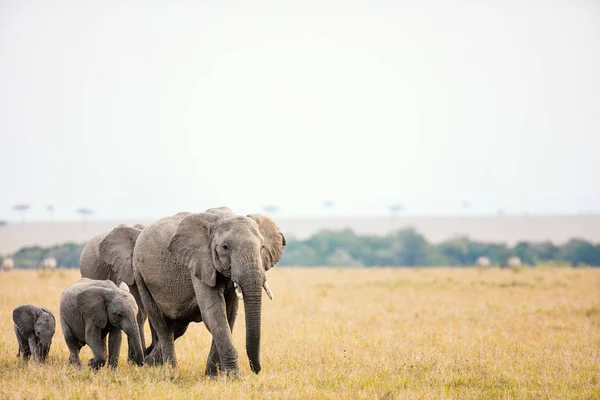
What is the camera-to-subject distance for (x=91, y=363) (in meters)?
11.4

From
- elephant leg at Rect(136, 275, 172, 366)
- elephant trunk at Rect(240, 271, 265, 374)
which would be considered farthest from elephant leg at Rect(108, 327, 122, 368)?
elephant trunk at Rect(240, 271, 265, 374)

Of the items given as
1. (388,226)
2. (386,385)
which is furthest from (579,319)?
(388,226)

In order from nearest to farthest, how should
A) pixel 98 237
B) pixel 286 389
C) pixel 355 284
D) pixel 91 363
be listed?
pixel 286 389
pixel 91 363
pixel 98 237
pixel 355 284

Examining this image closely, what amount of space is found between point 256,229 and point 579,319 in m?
11.7

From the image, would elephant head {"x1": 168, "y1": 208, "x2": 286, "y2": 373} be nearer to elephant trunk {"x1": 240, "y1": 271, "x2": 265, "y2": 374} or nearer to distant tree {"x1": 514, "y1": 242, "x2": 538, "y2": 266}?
elephant trunk {"x1": 240, "y1": 271, "x2": 265, "y2": 374}

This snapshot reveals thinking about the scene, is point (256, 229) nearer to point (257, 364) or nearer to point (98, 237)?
point (257, 364)

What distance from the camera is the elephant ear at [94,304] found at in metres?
11.5

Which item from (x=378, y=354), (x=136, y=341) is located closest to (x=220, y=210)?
(x=136, y=341)

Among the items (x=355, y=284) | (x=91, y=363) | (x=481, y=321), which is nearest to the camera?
(x=91, y=363)

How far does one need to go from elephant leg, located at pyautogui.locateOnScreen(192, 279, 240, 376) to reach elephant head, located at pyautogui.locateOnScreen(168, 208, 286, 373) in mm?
218

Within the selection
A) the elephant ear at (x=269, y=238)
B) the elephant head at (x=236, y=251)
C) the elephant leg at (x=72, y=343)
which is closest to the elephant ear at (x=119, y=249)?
the elephant leg at (x=72, y=343)

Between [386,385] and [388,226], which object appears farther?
[388,226]

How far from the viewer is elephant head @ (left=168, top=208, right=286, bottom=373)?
1027 cm

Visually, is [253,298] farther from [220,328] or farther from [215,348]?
[215,348]
